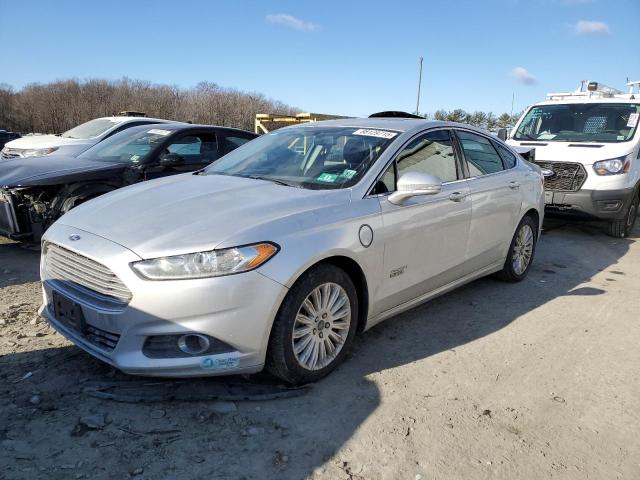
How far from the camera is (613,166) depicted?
7.22m

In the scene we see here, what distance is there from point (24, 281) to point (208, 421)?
3.11 meters

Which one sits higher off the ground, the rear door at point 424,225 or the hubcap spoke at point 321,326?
the rear door at point 424,225

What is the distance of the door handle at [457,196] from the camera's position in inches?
153

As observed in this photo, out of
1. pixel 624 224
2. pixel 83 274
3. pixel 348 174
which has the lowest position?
pixel 624 224

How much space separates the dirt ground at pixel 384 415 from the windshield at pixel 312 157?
1255mm

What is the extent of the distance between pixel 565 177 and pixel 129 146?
622 centimetres

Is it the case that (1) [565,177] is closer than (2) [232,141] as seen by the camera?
No

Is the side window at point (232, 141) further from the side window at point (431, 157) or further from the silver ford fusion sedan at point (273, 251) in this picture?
the side window at point (431, 157)

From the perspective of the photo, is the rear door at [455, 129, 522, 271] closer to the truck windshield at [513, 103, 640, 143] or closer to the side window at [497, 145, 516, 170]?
the side window at [497, 145, 516, 170]

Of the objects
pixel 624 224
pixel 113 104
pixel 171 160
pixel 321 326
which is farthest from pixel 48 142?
pixel 113 104

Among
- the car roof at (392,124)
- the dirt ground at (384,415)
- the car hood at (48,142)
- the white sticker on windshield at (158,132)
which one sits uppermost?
the car roof at (392,124)

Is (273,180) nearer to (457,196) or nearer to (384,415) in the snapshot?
(457,196)

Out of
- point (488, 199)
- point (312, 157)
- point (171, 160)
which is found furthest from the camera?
point (171, 160)

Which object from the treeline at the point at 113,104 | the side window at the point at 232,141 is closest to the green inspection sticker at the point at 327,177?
the side window at the point at 232,141
